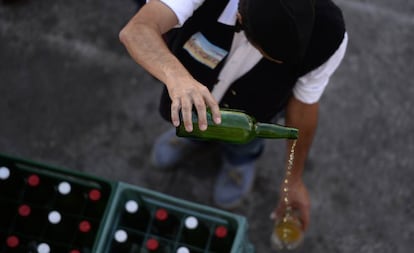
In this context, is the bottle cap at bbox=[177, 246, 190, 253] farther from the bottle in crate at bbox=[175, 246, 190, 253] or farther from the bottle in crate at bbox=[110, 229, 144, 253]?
the bottle in crate at bbox=[110, 229, 144, 253]

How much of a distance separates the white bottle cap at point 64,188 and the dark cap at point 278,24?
87 centimetres

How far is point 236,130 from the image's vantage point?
1.64m

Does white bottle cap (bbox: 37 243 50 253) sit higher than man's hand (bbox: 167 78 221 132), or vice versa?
man's hand (bbox: 167 78 221 132)

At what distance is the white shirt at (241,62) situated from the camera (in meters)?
1.67

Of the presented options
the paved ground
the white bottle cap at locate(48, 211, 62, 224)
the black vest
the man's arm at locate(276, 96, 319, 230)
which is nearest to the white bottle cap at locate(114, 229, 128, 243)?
the white bottle cap at locate(48, 211, 62, 224)

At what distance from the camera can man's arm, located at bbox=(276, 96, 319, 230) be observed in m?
2.08

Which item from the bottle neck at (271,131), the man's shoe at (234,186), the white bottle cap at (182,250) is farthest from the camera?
the man's shoe at (234,186)

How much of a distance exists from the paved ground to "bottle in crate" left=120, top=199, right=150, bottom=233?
94cm

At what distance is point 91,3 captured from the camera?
3.56 m

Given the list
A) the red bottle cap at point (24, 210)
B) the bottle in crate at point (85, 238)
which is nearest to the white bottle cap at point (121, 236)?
the bottle in crate at point (85, 238)

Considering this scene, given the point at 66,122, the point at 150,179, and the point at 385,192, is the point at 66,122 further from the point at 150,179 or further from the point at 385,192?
the point at 385,192

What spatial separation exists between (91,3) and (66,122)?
81cm

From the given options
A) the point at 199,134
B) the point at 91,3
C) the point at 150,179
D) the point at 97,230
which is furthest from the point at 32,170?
the point at 91,3

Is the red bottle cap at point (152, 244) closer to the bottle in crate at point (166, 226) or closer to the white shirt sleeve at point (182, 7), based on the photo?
the bottle in crate at point (166, 226)
